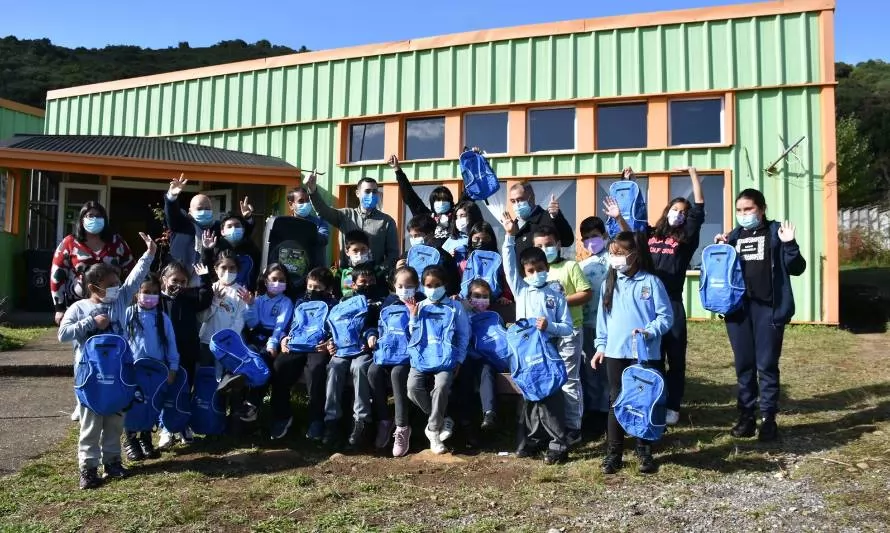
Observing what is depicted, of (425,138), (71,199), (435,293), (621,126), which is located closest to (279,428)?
(435,293)

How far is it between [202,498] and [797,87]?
11.9 metres

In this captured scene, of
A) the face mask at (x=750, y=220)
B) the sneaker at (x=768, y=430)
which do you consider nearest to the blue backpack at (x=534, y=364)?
the sneaker at (x=768, y=430)

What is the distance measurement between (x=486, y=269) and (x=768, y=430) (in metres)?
2.49

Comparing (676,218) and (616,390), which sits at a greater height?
(676,218)

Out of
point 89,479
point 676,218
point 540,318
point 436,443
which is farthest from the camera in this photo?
point 676,218

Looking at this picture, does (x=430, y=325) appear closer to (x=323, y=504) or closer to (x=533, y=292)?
(x=533, y=292)

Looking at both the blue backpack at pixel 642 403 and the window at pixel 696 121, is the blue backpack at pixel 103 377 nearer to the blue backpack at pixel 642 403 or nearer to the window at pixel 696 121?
the blue backpack at pixel 642 403

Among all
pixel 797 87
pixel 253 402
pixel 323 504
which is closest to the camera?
pixel 323 504

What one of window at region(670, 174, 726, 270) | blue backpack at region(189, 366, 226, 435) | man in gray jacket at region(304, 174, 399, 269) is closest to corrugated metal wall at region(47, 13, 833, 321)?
window at region(670, 174, 726, 270)

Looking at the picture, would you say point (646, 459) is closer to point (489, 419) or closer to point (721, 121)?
point (489, 419)

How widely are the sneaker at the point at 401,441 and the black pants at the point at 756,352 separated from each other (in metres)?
2.55

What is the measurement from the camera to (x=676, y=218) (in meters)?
5.25

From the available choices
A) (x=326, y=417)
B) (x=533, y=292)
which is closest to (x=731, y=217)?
(x=533, y=292)

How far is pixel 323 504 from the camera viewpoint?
12.7ft
